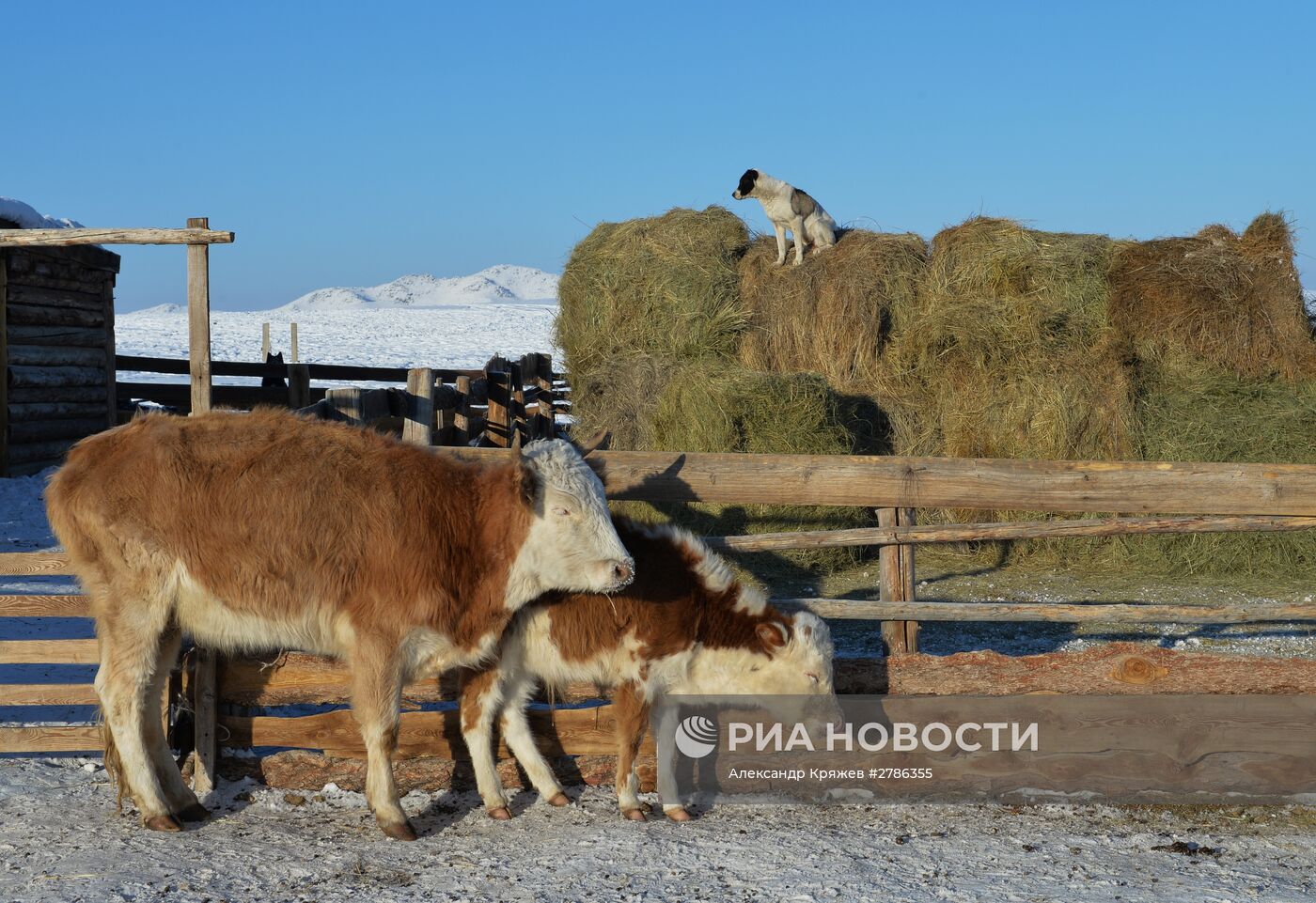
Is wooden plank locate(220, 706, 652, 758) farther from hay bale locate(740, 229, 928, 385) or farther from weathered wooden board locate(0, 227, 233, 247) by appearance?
hay bale locate(740, 229, 928, 385)

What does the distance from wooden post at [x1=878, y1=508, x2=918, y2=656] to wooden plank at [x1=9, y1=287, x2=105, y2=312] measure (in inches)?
426

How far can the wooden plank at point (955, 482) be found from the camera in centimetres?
539

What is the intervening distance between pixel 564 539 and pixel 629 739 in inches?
35.3

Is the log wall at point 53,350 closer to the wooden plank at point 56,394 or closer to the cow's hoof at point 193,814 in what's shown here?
the wooden plank at point 56,394

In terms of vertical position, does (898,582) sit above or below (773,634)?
above

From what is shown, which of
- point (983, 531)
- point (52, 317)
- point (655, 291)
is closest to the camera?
point (983, 531)

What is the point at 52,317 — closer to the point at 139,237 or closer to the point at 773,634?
the point at 139,237

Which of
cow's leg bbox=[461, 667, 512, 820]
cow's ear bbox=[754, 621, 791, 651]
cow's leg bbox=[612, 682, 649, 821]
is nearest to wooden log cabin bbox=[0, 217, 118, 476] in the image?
cow's leg bbox=[461, 667, 512, 820]

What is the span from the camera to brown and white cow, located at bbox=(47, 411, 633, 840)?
4.53m

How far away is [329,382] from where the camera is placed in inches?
917

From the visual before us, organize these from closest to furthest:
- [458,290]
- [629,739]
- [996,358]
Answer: [629,739]
[996,358]
[458,290]

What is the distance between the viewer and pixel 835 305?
10.9 meters

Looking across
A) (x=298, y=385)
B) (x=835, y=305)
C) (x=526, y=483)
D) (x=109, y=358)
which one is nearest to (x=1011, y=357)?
(x=835, y=305)

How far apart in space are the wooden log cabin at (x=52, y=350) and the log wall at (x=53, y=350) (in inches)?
0.4
